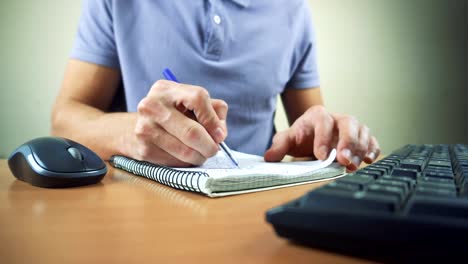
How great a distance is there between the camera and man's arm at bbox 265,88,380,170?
521 mm

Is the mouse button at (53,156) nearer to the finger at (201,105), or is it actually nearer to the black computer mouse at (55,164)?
the black computer mouse at (55,164)

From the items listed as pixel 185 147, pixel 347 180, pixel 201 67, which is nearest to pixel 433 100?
pixel 201 67

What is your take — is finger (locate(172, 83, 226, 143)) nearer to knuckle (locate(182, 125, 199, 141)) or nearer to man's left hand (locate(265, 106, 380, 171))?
knuckle (locate(182, 125, 199, 141))

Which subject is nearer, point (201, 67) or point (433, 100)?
point (201, 67)

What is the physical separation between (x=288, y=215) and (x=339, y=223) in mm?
26

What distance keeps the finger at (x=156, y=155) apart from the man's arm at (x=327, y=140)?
17 cm

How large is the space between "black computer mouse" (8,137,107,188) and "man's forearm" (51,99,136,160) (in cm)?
13

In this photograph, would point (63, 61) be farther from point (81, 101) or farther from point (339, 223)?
point (339, 223)

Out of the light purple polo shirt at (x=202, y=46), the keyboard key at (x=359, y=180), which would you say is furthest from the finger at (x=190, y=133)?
the light purple polo shirt at (x=202, y=46)

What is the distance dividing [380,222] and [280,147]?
437mm

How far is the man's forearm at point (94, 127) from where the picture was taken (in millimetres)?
555

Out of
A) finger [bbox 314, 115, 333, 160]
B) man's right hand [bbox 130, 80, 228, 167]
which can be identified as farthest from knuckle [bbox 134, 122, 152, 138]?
finger [bbox 314, 115, 333, 160]

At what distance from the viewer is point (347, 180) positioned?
0.23 metres

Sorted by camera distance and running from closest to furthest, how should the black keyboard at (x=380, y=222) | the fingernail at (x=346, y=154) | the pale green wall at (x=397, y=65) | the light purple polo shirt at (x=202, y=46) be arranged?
the black keyboard at (x=380, y=222) < the fingernail at (x=346, y=154) < the light purple polo shirt at (x=202, y=46) < the pale green wall at (x=397, y=65)
